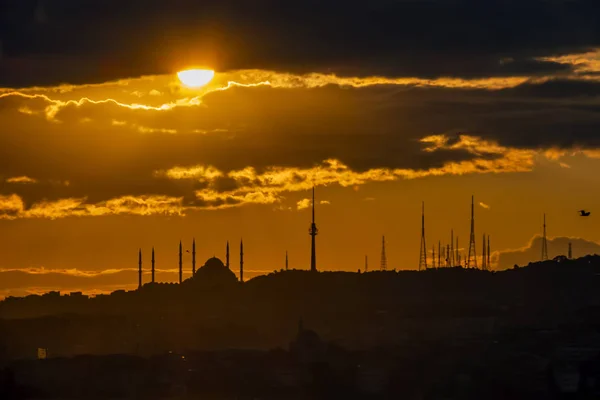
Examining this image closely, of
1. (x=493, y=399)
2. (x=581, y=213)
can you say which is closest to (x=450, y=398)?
(x=493, y=399)

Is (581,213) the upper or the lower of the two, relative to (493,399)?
upper

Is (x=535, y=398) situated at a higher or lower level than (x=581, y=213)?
lower

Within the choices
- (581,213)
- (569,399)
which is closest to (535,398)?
(569,399)

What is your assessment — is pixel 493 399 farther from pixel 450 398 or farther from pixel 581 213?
pixel 581 213

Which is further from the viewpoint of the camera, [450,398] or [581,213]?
[450,398]

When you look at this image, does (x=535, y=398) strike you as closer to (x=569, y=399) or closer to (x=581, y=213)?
(x=569, y=399)

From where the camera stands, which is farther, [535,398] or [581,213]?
[535,398]
